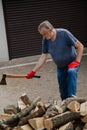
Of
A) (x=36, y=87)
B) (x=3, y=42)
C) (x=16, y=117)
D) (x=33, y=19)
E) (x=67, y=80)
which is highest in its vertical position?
(x=33, y=19)

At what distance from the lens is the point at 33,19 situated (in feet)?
37.4

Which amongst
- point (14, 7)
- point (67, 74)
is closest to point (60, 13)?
point (14, 7)

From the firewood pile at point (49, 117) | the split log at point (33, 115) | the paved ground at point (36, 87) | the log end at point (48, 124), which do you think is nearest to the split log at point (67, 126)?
the firewood pile at point (49, 117)

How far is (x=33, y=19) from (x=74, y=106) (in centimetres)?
648

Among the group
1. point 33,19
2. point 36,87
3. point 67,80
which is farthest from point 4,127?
point 33,19

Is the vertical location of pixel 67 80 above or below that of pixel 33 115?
above

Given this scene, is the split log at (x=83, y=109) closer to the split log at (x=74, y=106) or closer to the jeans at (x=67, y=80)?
the split log at (x=74, y=106)

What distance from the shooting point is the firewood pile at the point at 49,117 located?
521 centimetres

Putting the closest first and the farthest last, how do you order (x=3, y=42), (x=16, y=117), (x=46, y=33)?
(x=16, y=117) → (x=46, y=33) → (x=3, y=42)

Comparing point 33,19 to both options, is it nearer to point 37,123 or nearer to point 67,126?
point 37,123

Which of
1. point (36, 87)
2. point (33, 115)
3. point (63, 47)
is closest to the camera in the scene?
point (33, 115)

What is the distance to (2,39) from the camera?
36.8ft

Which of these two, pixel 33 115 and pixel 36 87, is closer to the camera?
pixel 33 115

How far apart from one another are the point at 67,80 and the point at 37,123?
60.4 inches
